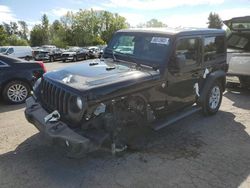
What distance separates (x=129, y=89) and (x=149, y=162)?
1146 mm

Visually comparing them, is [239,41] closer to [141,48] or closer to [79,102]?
[141,48]

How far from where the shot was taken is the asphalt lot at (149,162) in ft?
12.0

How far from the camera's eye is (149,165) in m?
4.03

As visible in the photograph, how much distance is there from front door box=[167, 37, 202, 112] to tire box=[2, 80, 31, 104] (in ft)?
14.6

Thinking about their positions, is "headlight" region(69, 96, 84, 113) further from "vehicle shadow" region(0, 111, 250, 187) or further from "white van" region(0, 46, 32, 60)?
"white van" region(0, 46, 32, 60)

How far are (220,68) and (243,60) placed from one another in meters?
2.31

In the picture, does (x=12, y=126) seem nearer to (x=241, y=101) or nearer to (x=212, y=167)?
(x=212, y=167)

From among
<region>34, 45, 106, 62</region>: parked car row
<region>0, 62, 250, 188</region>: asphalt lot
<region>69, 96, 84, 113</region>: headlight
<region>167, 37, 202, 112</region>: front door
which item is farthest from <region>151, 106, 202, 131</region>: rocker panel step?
<region>34, 45, 106, 62</region>: parked car row

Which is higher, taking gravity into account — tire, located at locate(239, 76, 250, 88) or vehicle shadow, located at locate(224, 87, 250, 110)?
tire, located at locate(239, 76, 250, 88)

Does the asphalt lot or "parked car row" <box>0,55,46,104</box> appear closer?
the asphalt lot

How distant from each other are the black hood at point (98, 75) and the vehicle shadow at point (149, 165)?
1.21 metres

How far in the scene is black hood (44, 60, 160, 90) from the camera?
3.80m

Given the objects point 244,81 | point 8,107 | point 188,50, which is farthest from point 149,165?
point 244,81

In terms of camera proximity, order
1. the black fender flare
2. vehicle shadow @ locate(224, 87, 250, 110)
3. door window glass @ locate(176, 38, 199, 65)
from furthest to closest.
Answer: vehicle shadow @ locate(224, 87, 250, 110) < the black fender flare < door window glass @ locate(176, 38, 199, 65)
